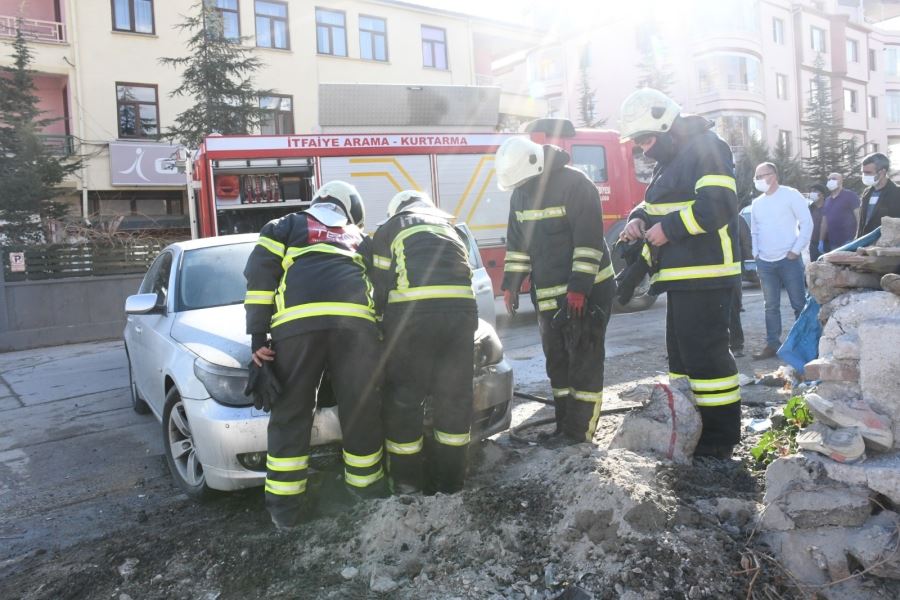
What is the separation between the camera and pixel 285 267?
3223 mm

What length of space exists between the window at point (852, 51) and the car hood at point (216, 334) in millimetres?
49441

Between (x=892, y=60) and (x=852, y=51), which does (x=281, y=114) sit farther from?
(x=892, y=60)

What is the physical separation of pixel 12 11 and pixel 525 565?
73.8 feet

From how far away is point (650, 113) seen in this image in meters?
3.61

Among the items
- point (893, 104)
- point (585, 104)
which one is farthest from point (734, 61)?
point (893, 104)

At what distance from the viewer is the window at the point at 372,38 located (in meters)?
23.0

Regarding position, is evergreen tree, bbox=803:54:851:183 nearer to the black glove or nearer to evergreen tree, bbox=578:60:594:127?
evergreen tree, bbox=578:60:594:127

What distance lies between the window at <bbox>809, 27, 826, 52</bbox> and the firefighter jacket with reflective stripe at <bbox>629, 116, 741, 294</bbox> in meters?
43.1

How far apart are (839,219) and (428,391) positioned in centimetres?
662

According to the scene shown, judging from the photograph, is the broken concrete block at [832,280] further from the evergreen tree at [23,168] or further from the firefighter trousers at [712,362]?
the evergreen tree at [23,168]

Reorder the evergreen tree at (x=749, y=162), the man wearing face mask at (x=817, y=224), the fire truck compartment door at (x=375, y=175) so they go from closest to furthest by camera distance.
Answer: the man wearing face mask at (x=817, y=224) < the fire truck compartment door at (x=375, y=175) < the evergreen tree at (x=749, y=162)

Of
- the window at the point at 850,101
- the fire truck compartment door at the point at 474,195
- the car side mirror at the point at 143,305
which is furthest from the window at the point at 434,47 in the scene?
the window at the point at 850,101

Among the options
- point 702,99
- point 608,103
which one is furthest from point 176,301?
point 608,103

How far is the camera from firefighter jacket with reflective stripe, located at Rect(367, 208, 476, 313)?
3254 mm
